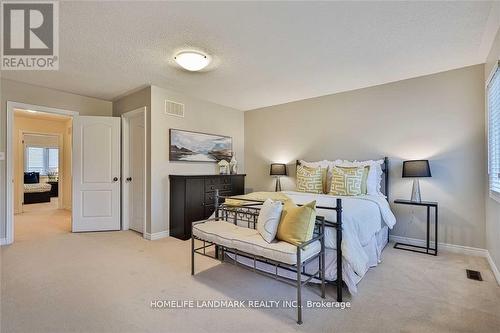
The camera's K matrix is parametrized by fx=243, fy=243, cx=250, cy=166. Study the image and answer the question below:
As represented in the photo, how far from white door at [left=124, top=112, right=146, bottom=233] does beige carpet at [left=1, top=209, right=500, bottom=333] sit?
104cm

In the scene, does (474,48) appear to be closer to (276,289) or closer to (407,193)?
(407,193)

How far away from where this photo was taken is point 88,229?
4348 millimetres

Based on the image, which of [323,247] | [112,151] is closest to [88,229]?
[112,151]

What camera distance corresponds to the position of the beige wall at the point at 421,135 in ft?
10.5

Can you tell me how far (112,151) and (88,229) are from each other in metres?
1.45

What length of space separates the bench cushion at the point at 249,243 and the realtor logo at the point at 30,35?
2.38 metres

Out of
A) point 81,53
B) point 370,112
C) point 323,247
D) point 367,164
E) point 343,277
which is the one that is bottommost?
point 343,277

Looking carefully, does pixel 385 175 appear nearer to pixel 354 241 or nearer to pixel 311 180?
pixel 311 180

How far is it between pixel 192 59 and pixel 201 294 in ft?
8.12

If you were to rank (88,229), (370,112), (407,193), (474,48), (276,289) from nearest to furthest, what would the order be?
(276,289) → (474,48) → (407,193) → (370,112) → (88,229)

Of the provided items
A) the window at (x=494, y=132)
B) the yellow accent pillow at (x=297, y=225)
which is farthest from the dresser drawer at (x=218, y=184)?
the window at (x=494, y=132)

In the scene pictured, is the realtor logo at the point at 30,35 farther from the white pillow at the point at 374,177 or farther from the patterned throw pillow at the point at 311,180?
the white pillow at the point at 374,177

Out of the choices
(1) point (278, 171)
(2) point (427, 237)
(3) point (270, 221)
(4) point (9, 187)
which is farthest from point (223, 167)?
(2) point (427, 237)

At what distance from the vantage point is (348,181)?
352 cm
